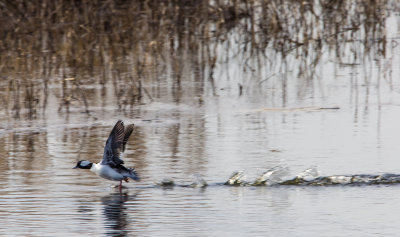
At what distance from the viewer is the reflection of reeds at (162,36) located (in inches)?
550

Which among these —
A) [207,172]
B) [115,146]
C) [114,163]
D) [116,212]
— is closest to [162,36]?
[207,172]

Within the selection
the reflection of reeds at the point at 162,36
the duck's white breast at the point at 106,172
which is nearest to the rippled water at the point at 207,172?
the duck's white breast at the point at 106,172

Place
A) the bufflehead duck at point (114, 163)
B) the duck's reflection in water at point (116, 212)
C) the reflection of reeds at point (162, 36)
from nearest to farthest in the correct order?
the duck's reflection in water at point (116, 212)
the bufflehead duck at point (114, 163)
the reflection of reeds at point (162, 36)

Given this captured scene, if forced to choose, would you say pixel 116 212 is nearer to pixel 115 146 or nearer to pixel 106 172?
pixel 106 172

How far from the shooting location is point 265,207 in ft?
25.0

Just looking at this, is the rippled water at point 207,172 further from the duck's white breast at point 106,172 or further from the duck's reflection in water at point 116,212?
the duck's white breast at point 106,172

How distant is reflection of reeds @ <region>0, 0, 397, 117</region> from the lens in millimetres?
13961

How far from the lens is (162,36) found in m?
16.0

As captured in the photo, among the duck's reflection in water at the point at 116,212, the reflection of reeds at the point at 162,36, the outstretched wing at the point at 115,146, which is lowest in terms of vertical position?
the duck's reflection in water at the point at 116,212

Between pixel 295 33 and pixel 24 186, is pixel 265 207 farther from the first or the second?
pixel 295 33

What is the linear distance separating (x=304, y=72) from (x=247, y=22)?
3.38 m

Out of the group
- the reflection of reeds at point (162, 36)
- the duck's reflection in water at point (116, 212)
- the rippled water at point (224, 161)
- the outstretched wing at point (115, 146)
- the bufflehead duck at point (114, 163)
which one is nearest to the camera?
the duck's reflection in water at point (116, 212)

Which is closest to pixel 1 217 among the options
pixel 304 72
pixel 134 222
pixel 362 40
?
pixel 134 222

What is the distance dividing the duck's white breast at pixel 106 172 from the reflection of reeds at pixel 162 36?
4.16m
